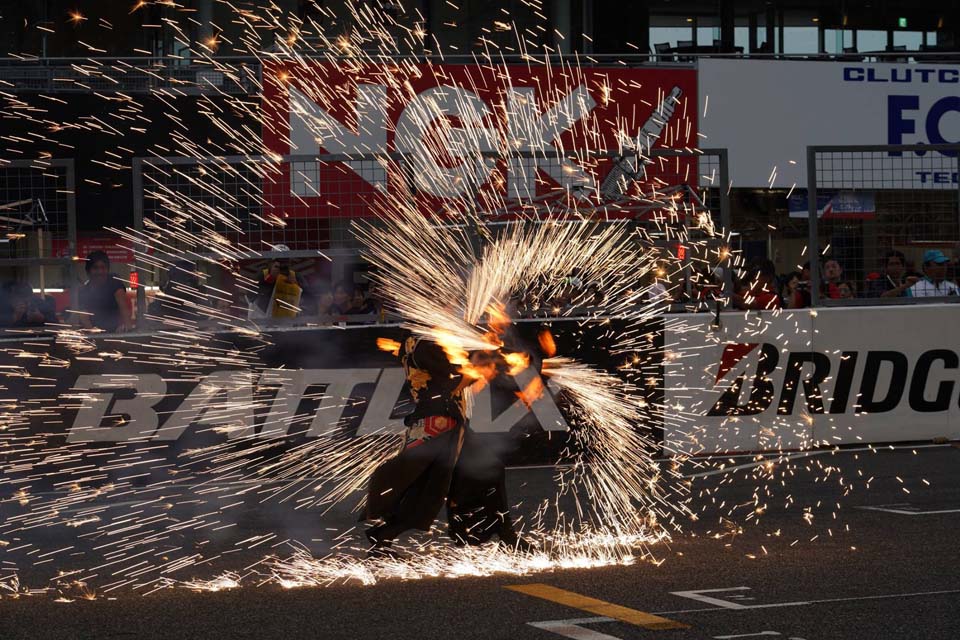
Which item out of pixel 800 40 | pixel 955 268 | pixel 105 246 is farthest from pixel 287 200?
pixel 800 40

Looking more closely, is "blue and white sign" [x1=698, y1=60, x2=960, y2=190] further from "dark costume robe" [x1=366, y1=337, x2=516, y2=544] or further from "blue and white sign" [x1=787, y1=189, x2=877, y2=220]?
"dark costume robe" [x1=366, y1=337, x2=516, y2=544]

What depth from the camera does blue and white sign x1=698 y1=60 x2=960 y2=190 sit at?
58.9 ft

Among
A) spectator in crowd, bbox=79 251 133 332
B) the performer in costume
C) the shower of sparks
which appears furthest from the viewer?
spectator in crowd, bbox=79 251 133 332

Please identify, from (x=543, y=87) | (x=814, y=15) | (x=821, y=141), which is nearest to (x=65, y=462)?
(x=543, y=87)

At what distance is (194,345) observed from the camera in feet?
36.0

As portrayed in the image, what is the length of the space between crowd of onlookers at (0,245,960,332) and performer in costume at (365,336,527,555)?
3.71 metres

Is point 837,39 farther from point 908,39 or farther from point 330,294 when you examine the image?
point 330,294

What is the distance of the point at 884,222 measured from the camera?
12164 mm

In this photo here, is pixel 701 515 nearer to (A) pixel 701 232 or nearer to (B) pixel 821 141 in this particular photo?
(A) pixel 701 232

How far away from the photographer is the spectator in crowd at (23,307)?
1116 centimetres

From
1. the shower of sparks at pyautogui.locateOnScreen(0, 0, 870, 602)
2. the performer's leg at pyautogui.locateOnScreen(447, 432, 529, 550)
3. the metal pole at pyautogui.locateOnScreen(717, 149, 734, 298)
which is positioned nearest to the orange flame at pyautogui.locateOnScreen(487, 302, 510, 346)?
the performer's leg at pyautogui.locateOnScreen(447, 432, 529, 550)

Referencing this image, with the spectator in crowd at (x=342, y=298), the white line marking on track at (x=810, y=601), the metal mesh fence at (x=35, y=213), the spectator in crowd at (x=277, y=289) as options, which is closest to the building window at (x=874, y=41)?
the spectator in crowd at (x=342, y=298)

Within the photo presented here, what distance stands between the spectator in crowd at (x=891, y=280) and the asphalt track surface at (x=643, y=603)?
4547 mm

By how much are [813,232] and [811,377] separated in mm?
1267
